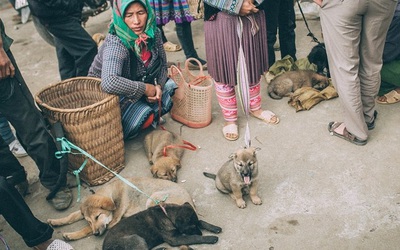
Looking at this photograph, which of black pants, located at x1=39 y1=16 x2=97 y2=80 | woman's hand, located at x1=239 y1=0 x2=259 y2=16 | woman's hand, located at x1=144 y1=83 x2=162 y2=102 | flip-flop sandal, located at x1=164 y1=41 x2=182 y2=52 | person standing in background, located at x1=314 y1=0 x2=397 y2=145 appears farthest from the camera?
flip-flop sandal, located at x1=164 y1=41 x2=182 y2=52

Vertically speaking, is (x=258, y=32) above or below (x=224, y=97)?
above

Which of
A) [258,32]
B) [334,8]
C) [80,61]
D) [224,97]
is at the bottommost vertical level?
[224,97]

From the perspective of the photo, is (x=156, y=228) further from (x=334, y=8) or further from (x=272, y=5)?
(x=272, y=5)

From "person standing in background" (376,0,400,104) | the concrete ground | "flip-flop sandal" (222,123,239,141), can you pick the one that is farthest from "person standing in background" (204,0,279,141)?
"person standing in background" (376,0,400,104)

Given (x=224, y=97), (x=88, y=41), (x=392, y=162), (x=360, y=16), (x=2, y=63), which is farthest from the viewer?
(x=88, y=41)

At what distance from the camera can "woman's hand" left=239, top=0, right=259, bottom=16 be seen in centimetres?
341

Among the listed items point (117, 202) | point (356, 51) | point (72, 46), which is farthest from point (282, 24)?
point (117, 202)

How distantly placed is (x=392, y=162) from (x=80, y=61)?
321 cm

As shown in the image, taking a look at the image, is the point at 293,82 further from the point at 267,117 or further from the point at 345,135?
the point at 345,135

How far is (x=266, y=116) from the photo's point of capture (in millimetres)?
4199

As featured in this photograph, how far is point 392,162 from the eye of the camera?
345 cm

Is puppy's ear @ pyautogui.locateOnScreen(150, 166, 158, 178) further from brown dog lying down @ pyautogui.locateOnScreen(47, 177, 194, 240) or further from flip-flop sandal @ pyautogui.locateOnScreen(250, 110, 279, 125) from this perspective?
flip-flop sandal @ pyautogui.locateOnScreen(250, 110, 279, 125)

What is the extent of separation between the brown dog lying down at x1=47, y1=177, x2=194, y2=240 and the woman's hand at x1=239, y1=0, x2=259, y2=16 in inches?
60.4

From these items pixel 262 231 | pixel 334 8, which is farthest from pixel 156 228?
pixel 334 8
